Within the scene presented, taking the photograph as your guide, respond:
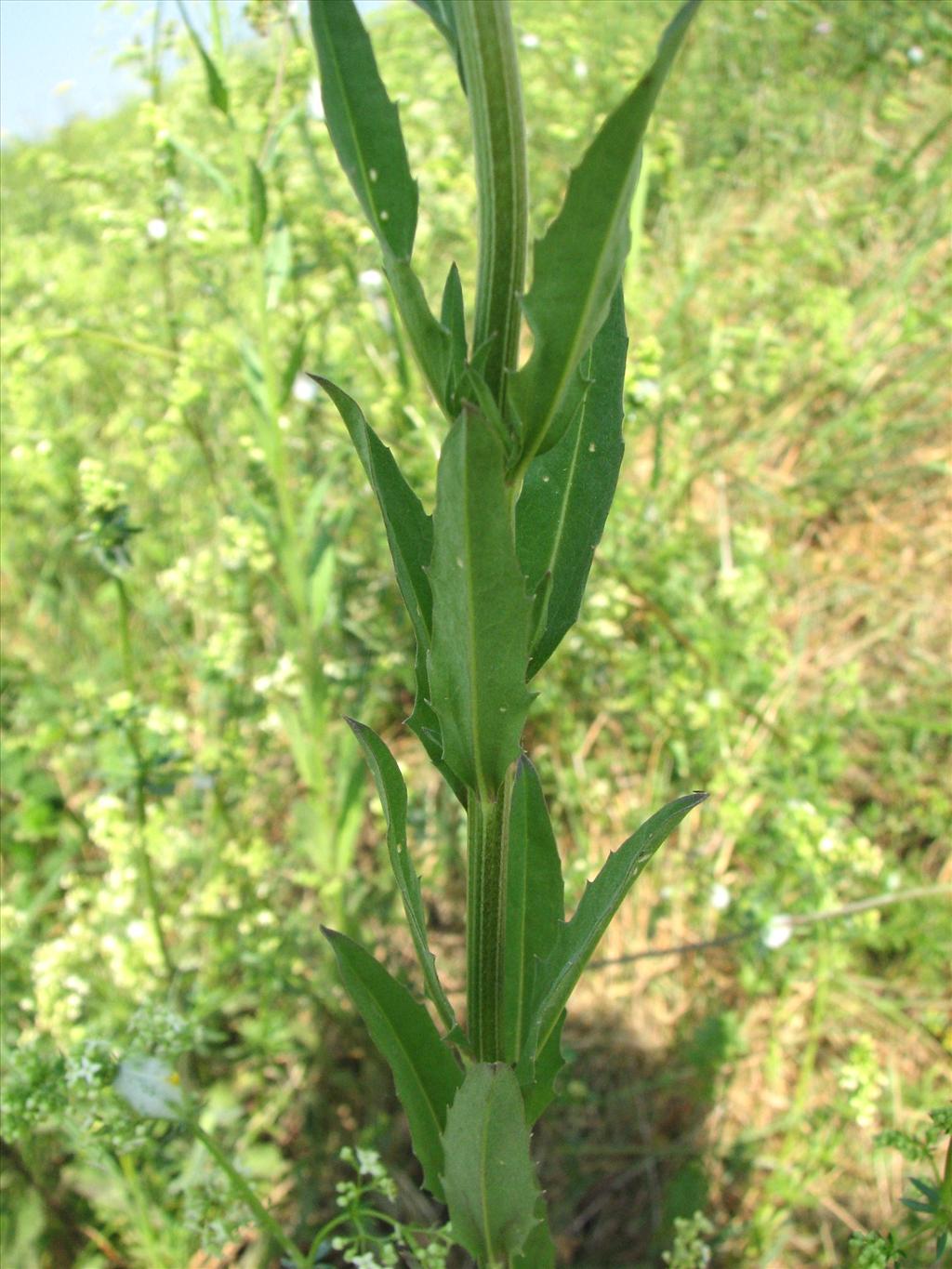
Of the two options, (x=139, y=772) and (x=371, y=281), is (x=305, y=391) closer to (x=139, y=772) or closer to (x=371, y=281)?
(x=371, y=281)

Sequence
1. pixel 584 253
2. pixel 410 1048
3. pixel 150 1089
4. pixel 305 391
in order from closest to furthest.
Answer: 1. pixel 584 253
2. pixel 410 1048
3. pixel 150 1089
4. pixel 305 391

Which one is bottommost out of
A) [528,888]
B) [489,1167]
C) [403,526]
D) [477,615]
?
[489,1167]

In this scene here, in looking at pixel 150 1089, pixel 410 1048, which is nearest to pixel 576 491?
pixel 410 1048

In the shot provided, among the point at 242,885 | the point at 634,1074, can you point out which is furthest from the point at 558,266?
the point at 634,1074

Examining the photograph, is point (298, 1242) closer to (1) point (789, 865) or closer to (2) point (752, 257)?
(1) point (789, 865)

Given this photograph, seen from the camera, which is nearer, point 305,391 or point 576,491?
point 576,491

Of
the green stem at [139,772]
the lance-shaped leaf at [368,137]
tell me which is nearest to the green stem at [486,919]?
the lance-shaped leaf at [368,137]

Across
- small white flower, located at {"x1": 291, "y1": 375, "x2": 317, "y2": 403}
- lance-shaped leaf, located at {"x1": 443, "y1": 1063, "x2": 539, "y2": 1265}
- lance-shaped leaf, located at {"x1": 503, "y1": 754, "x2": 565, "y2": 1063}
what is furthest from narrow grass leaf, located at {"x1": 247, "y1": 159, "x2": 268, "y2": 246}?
lance-shaped leaf, located at {"x1": 443, "y1": 1063, "x2": 539, "y2": 1265}

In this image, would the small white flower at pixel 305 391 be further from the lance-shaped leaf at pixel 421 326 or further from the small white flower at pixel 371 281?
the lance-shaped leaf at pixel 421 326
